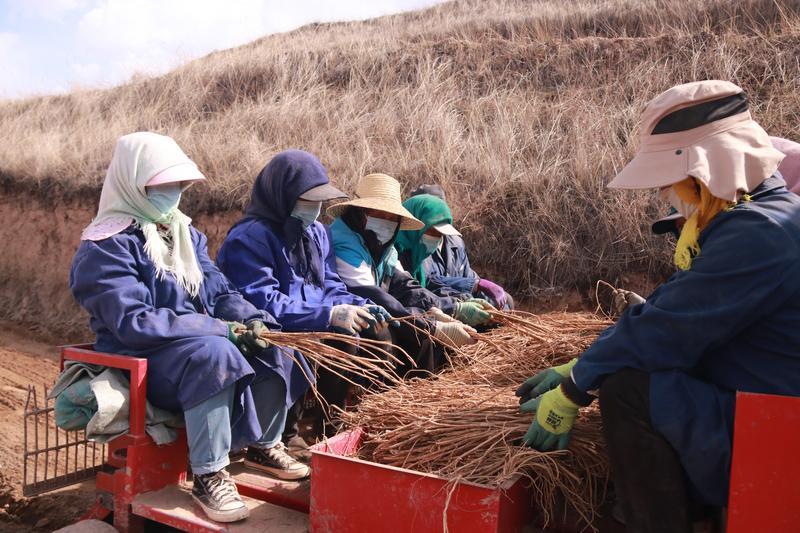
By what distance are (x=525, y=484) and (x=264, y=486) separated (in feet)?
4.19

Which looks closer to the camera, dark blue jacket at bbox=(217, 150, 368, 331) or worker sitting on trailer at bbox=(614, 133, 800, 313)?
worker sitting on trailer at bbox=(614, 133, 800, 313)

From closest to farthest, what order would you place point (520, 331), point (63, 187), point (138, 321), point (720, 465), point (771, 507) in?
point (771, 507)
point (720, 465)
point (138, 321)
point (520, 331)
point (63, 187)

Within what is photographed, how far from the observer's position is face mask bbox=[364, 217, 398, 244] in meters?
4.57

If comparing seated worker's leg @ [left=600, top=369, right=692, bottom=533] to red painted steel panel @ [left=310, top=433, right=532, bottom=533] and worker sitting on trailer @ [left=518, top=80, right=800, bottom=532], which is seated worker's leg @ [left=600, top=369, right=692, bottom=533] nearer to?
worker sitting on trailer @ [left=518, top=80, right=800, bottom=532]

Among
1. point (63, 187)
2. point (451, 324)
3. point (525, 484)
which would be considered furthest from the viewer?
point (63, 187)

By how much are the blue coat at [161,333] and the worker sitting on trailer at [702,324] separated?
5.22ft

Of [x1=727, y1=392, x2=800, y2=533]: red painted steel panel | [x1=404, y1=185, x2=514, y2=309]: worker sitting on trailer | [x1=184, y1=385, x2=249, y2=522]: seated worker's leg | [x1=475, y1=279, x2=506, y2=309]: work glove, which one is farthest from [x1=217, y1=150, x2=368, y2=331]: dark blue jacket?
[x1=727, y1=392, x2=800, y2=533]: red painted steel panel

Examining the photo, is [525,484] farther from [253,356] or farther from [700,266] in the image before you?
[253,356]

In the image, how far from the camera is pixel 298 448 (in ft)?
12.2

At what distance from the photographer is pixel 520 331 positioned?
3.75m

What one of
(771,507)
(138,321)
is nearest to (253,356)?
(138,321)

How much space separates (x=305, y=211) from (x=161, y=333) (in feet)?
4.13

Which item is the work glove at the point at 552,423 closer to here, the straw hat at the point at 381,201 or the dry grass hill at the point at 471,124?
the straw hat at the point at 381,201

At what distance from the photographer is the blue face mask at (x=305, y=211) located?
398cm
